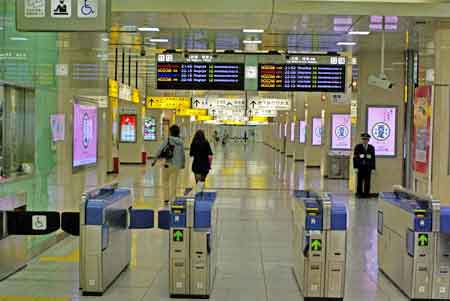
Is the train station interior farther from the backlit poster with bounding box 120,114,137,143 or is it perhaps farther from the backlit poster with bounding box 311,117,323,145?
the backlit poster with bounding box 311,117,323,145

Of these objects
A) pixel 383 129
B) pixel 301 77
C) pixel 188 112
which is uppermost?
pixel 301 77

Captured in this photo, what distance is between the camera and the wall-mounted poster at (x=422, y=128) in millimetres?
10969

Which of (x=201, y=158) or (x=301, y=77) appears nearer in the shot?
(x=201, y=158)

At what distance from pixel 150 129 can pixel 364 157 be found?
19649 millimetres

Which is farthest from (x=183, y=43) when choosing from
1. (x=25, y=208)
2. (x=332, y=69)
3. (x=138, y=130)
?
(x=138, y=130)

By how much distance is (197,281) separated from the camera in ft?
21.4

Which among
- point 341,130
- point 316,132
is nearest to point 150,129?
point 316,132

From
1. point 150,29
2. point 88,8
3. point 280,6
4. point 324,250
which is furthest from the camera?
point 150,29

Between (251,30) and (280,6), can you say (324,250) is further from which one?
(251,30)

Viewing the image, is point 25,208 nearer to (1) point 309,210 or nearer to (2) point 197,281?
(2) point 197,281

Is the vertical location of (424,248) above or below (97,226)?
below

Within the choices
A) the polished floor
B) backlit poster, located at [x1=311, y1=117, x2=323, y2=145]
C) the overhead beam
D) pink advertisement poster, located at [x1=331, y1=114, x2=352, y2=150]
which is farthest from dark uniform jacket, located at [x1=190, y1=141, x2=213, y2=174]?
backlit poster, located at [x1=311, y1=117, x2=323, y2=145]

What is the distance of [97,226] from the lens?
6.37m

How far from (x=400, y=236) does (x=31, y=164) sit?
4835mm
